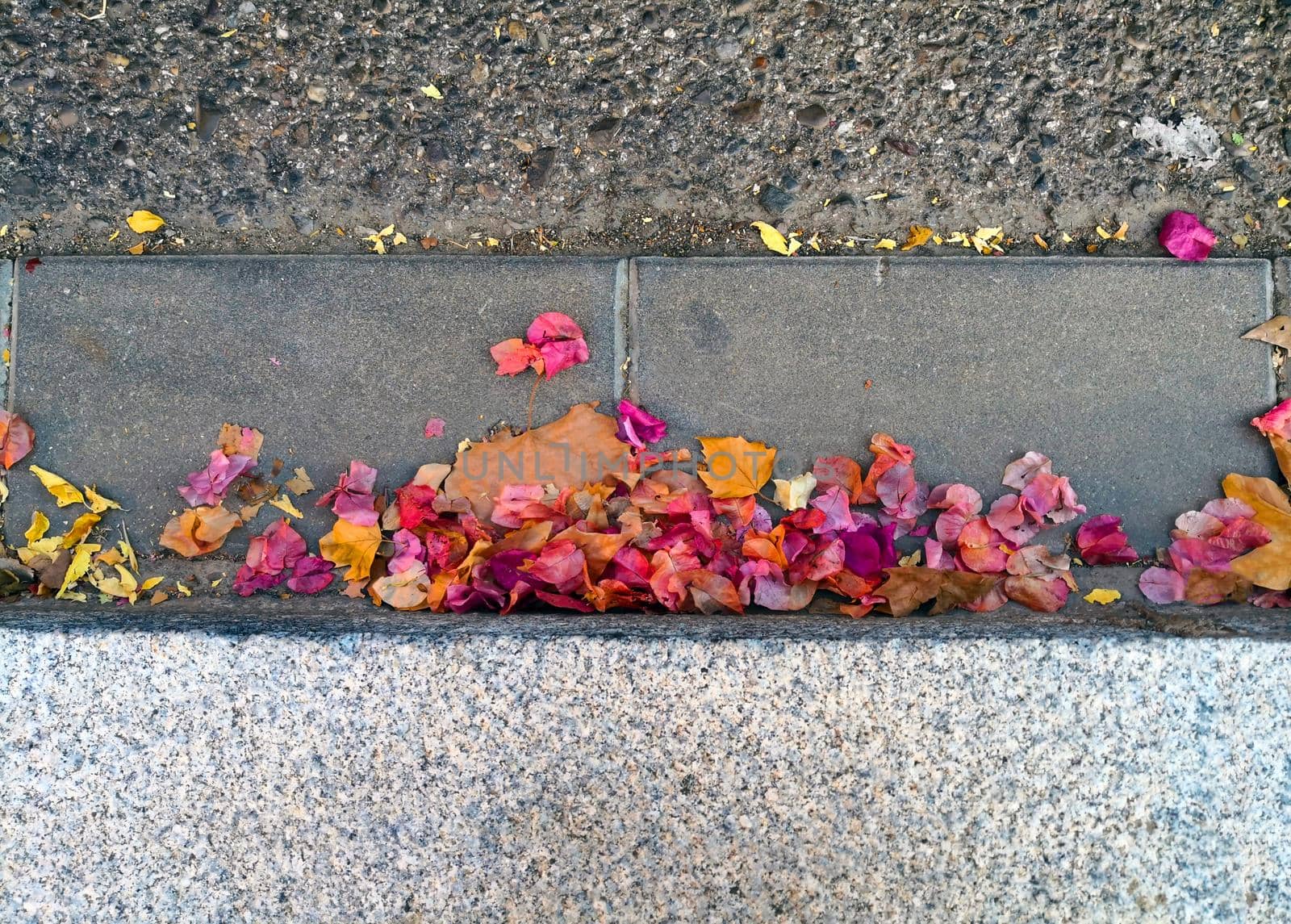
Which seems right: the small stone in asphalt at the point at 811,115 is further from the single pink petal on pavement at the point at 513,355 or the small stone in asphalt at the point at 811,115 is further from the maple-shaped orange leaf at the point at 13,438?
the maple-shaped orange leaf at the point at 13,438

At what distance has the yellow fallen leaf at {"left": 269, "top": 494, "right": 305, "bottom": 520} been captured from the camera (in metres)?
1.87

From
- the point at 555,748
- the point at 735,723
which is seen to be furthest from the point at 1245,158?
the point at 555,748

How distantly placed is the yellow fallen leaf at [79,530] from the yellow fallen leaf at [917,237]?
6.35ft

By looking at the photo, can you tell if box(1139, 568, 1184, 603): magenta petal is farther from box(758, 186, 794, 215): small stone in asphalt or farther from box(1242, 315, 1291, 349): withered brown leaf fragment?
box(758, 186, 794, 215): small stone in asphalt

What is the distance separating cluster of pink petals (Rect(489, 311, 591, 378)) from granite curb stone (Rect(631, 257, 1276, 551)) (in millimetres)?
138

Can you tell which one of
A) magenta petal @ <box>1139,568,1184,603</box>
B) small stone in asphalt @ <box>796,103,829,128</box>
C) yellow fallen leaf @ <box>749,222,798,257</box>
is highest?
small stone in asphalt @ <box>796,103,829,128</box>

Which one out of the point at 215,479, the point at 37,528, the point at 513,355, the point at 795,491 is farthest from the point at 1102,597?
the point at 37,528

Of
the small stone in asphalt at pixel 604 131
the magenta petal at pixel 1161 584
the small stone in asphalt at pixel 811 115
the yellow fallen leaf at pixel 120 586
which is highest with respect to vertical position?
the small stone in asphalt at pixel 811 115

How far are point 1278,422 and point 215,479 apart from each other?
235 centimetres

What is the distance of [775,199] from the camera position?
1.92 m

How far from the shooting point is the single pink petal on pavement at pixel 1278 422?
183 cm

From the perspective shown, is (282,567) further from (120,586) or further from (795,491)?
(795,491)

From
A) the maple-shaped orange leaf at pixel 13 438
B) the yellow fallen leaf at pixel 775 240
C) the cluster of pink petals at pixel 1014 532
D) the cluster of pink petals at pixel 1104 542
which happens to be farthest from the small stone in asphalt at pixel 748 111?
the maple-shaped orange leaf at pixel 13 438

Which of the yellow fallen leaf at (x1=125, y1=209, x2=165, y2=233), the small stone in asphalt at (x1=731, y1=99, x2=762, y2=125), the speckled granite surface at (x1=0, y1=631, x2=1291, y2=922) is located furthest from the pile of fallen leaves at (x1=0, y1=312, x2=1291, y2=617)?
the small stone in asphalt at (x1=731, y1=99, x2=762, y2=125)
